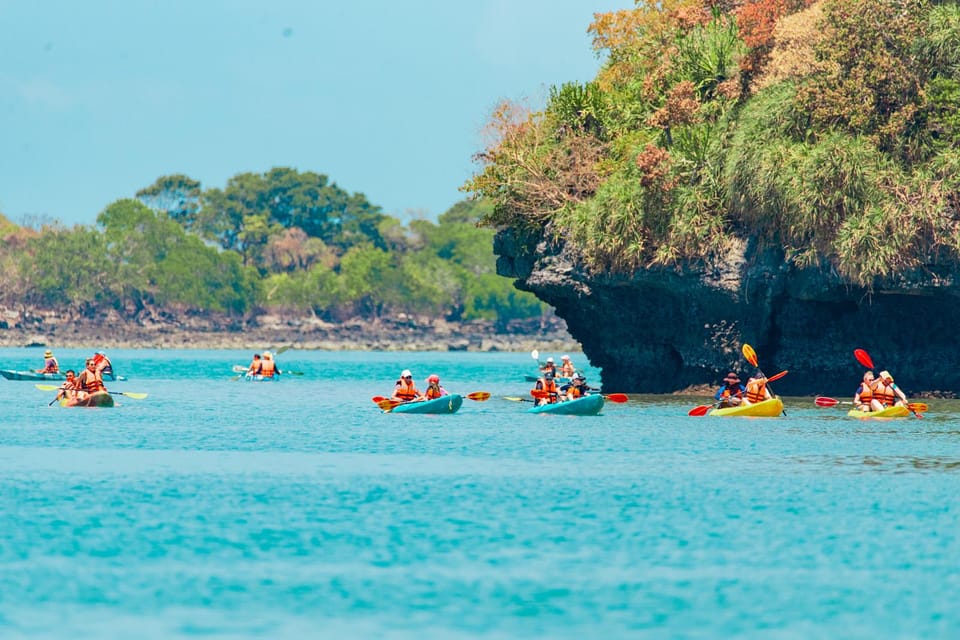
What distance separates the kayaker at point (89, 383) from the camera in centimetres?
4469

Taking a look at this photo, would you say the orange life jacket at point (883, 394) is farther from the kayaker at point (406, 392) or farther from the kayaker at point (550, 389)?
the kayaker at point (406, 392)

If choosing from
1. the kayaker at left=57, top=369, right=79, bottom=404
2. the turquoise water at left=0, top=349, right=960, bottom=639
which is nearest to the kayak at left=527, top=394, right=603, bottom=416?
the turquoise water at left=0, top=349, right=960, bottom=639

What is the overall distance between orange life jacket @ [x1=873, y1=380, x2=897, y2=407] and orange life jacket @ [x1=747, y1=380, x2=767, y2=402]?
3036 mm

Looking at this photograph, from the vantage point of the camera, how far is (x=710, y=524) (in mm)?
22125

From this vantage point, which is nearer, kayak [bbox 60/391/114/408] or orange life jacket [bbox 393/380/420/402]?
orange life jacket [bbox 393/380/420/402]

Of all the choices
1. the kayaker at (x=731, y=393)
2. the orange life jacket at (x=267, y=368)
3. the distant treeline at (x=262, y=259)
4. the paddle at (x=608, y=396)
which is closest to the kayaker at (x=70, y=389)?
the paddle at (x=608, y=396)

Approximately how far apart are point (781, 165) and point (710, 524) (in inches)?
950

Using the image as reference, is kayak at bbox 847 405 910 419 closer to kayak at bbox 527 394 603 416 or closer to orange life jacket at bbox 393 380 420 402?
kayak at bbox 527 394 603 416

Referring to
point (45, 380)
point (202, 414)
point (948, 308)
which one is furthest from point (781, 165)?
point (45, 380)

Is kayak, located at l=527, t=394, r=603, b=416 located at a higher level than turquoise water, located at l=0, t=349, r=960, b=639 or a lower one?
higher

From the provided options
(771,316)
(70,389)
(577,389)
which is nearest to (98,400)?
(70,389)

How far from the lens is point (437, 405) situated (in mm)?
42219

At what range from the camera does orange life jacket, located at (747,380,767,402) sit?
1618 inches

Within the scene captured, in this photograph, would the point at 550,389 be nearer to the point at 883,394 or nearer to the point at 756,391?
the point at 756,391
